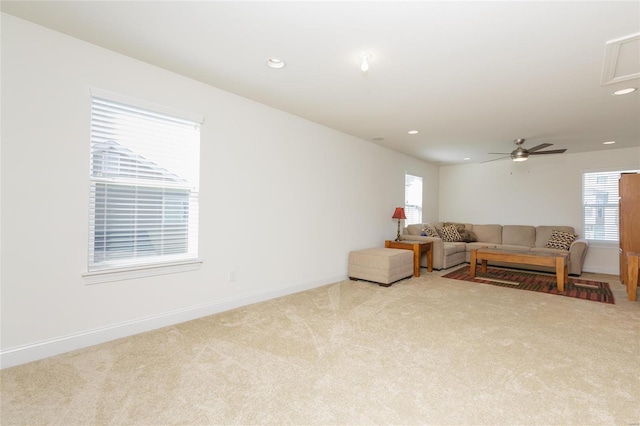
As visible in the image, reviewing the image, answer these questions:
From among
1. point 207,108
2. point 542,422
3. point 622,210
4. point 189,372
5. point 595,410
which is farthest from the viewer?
point 622,210

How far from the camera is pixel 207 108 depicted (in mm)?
3258

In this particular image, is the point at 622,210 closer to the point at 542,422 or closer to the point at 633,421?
the point at 633,421

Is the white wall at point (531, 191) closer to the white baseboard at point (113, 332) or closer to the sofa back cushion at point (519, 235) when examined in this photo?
the sofa back cushion at point (519, 235)

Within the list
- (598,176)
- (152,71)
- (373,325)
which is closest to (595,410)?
(373,325)

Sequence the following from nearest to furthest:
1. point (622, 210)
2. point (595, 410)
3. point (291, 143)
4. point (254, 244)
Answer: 1. point (595, 410)
2. point (254, 244)
3. point (291, 143)
4. point (622, 210)

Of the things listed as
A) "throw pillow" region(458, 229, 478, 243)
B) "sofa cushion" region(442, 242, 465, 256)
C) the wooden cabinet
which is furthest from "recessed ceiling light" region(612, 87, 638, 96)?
"throw pillow" region(458, 229, 478, 243)

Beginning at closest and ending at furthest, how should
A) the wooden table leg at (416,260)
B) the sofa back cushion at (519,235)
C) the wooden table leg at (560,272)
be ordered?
the wooden table leg at (560,272)
the wooden table leg at (416,260)
the sofa back cushion at (519,235)

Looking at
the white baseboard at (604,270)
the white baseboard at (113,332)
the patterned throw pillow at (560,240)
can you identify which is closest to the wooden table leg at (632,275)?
the patterned throw pillow at (560,240)

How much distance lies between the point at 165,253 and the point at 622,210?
643 centimetres

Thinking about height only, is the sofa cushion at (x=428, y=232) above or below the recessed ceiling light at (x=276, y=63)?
below

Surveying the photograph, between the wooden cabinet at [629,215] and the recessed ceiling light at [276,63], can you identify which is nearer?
the recessed ceiling light at [276,63]

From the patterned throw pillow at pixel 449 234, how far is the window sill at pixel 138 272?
17.8 ft

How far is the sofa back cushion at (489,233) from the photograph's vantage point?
22.7 ft

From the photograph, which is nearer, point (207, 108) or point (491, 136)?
point (207, 108)
